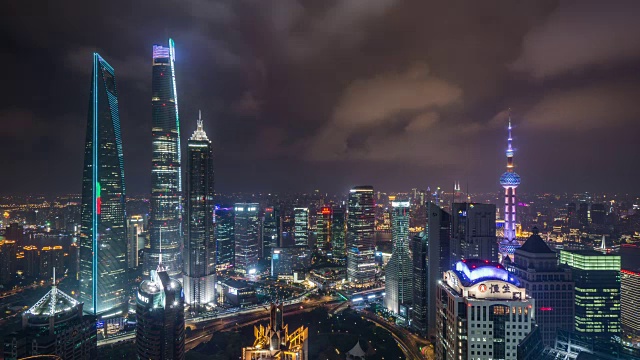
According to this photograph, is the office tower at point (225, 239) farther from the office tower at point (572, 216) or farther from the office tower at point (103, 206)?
the office tower at point (572, 216)

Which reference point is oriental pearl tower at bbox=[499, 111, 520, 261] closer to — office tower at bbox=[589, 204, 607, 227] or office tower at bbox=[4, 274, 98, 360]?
office tower at bbox=[589, 204, 607, 227]

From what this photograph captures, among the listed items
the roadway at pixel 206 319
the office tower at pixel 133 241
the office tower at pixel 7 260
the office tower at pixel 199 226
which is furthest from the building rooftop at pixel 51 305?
the office tower at pixel 133 241

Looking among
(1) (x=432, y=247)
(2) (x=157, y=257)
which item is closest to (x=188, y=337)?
(2) (x=157, y=257)

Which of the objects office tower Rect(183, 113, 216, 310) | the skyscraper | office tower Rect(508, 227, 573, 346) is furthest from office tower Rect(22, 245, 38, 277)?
office tower Rect(508, 227, 573, 346)

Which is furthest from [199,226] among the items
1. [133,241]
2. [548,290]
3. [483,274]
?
[548,290]

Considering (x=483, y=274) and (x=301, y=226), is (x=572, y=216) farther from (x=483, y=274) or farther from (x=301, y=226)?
(x=483, y=274)

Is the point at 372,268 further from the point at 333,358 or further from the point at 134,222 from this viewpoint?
the point at 134,222
